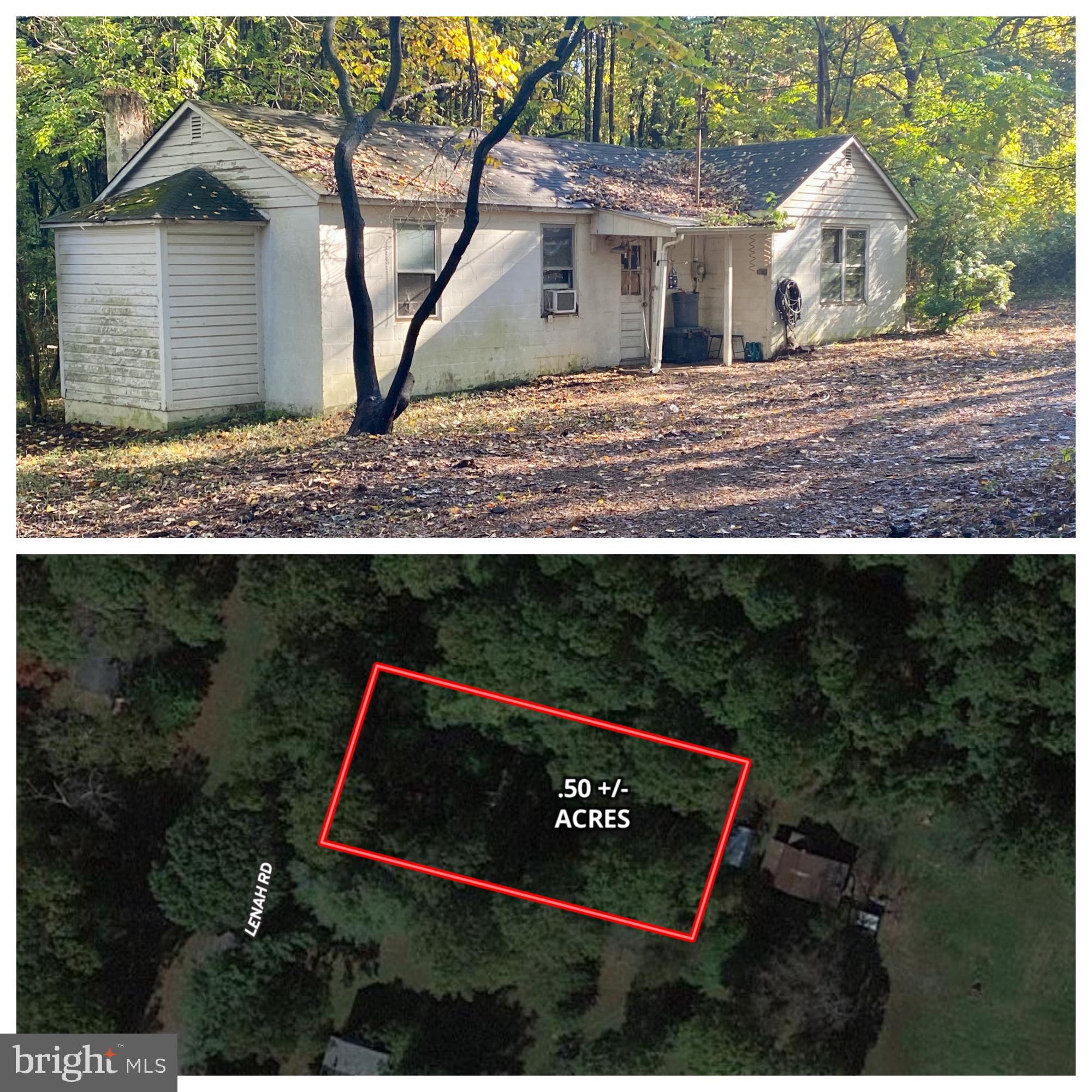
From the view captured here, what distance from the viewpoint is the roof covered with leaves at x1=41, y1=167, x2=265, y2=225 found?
11.9 m

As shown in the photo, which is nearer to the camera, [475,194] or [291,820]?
[291,820]

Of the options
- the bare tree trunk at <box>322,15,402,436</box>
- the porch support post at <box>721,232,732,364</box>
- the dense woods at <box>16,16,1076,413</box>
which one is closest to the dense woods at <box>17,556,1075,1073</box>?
the bare tree trunk at <box>322,15,402,436</box>

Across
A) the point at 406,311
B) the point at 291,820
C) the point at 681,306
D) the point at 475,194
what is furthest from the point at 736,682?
the point at 681,306

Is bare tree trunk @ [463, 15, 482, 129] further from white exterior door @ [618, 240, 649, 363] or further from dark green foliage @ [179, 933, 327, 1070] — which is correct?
dark green foliage @ [179, 933, 327, 1070]

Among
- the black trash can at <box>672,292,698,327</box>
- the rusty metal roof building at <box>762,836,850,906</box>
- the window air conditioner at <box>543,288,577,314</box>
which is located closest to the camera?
the rusty metal roof building at <box>762,836,850,906</box>

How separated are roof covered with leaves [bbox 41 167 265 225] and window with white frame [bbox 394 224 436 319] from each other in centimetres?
149

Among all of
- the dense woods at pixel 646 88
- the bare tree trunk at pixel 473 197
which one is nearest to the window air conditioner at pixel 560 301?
the dense woods at pixel 646 88

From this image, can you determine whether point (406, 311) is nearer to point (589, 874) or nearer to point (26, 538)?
point (26, 538)

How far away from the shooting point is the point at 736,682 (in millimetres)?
9086

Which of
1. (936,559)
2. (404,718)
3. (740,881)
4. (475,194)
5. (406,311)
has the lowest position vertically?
(740,881)

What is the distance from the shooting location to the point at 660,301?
14.2 metres

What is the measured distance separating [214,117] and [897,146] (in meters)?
6.90

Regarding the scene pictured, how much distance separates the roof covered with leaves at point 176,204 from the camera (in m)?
11.9

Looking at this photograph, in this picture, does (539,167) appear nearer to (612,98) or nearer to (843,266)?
(612,98)
